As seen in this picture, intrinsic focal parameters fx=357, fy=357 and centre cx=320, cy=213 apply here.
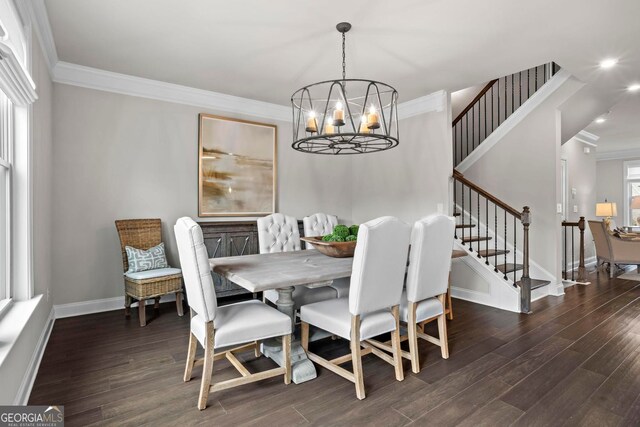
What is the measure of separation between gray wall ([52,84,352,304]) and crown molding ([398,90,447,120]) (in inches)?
108

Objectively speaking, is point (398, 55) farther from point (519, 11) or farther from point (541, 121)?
point (541, 121)

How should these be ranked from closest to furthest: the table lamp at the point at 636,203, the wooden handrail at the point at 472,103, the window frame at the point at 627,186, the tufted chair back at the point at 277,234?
1. the tufted chair back at the point at 277,234
2. the wooden handrail at the point at 472,103
3. the table lamp at the point at 636,203
4. the window frame at the point at 627,186

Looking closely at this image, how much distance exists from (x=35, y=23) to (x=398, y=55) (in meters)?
2.93

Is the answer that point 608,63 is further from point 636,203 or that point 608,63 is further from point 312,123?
point 636,203

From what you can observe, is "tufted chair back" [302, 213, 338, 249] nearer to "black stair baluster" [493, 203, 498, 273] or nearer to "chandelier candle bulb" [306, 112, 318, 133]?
"chandelier candle bulb" [306, 112, 318, 133]

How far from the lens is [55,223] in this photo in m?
3.54

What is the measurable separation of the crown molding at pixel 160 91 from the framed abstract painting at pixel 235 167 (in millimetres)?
173

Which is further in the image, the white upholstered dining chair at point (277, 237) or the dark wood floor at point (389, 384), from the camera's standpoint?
the white upholstered dining chair at point (277, 237)

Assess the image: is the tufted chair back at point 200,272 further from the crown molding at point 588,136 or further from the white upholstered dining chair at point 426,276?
the crown molding at point 588,136

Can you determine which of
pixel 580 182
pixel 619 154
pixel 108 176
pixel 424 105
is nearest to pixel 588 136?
pixel 580 182

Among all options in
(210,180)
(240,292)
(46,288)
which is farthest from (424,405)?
(210,180)

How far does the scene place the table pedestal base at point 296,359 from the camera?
2.27 m

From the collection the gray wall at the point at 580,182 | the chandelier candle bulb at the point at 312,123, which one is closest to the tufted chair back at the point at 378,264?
the chandelier candle bulb at the point at 312,123

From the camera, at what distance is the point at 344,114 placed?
361cm
